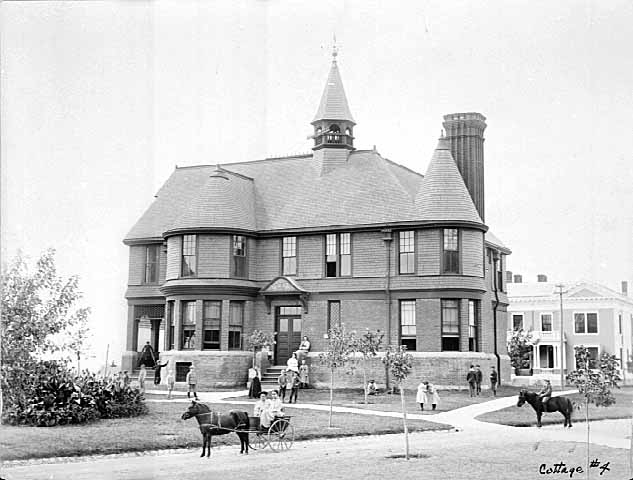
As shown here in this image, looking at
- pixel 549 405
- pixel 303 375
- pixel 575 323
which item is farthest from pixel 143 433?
pixel 575 323

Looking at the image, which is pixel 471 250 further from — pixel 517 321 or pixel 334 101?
pixel 334 101

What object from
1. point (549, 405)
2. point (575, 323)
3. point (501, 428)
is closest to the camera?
point (549, 405)

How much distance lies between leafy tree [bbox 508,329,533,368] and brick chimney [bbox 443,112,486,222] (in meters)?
4.01

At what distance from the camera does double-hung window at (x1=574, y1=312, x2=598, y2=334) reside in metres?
17.7

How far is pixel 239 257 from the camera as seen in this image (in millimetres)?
26328

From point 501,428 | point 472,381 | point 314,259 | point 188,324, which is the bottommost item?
point 501,428

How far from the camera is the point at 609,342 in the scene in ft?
58.9

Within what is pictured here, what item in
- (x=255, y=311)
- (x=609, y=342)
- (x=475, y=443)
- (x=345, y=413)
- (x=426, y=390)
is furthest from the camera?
(x=255, y=311)

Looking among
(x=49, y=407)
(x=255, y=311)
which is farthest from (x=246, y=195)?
(x=49, y=407)

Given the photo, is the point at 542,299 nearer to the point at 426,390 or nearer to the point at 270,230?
the point at 426,390

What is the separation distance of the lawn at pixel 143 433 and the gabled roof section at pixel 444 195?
298 inches

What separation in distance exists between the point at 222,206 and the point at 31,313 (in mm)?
11553

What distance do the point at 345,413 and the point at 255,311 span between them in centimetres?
702

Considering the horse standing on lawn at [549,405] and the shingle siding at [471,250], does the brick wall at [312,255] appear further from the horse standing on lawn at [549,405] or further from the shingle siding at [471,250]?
the horse standing on lawn at [549,405]
